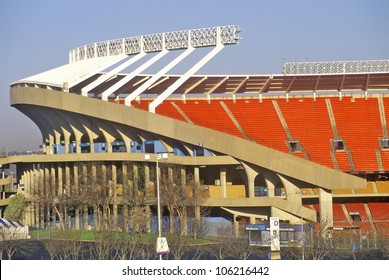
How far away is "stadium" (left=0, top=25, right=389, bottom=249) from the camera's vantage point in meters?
65.6

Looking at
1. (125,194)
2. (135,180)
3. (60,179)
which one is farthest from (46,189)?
(125,194)

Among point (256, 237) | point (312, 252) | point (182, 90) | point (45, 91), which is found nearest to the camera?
point (312, 252)

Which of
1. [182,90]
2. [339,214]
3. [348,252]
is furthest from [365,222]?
[182,90]

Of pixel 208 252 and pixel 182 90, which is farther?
pixel 182 90

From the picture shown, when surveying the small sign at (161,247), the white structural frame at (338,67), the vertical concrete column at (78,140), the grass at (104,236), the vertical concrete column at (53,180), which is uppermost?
the white structural frame at (338,67)

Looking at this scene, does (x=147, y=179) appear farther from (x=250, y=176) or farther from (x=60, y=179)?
(x=60, y=179)

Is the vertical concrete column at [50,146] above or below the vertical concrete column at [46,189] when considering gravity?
above

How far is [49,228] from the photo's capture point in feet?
229

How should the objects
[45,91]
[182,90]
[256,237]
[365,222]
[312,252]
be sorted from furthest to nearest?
[182,90] → [45,91] → [365,222] → [256,237] → [312,252]

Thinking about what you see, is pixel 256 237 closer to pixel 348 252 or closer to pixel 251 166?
pixel 348 252

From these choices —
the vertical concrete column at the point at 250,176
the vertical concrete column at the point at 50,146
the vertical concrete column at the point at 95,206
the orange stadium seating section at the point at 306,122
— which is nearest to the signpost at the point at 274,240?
the vertical concrete column at the point at 250,176

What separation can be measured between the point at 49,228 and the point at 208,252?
16.6 meters

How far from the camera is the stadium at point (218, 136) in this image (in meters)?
65.6

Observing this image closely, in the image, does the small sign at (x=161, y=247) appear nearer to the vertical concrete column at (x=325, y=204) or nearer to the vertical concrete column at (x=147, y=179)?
the vertical concrete column at (x=325, y=204)
